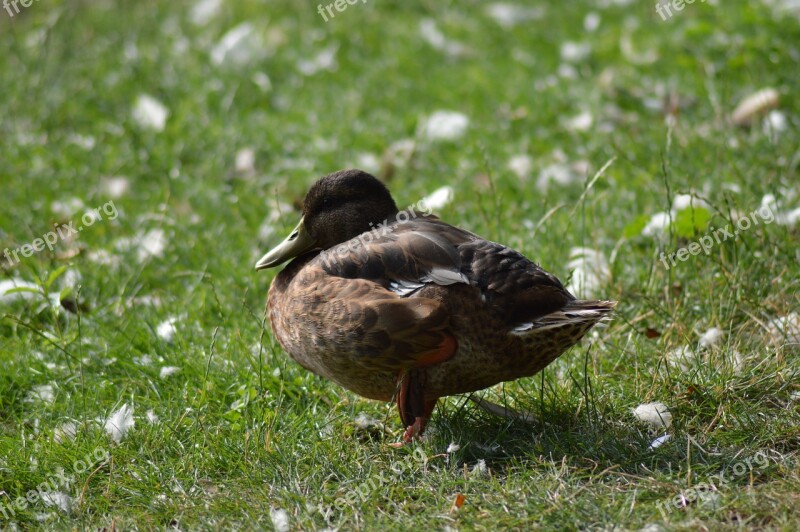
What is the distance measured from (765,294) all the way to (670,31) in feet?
10.8

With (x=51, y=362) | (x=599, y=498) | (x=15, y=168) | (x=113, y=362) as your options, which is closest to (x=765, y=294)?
(x=599, y=498)

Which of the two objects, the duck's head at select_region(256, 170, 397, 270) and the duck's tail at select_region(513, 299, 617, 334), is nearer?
the duck's tail at select_region(513, 299, 617, 334)

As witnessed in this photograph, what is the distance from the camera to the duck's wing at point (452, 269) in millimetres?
3299

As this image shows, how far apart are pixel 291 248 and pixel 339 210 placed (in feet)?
0.80

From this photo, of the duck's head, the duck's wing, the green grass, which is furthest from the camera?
the duck's head

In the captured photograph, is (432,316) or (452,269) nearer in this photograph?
(432,316)

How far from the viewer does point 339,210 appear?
3.86 meters

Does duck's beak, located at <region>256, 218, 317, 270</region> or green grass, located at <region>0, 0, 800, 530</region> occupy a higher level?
duck's beak, located at <region>256, 218, 317, 270</region>

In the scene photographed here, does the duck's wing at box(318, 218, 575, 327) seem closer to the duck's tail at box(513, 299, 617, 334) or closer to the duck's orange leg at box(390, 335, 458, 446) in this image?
the duck's tail at box(513, 299, 617, 334)

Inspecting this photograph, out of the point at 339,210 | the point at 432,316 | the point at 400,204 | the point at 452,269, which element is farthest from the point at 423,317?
the point at 400,204

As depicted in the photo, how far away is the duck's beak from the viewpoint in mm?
3895

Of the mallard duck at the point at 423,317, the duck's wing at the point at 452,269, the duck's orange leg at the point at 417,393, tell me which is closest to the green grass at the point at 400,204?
the duck's orange leg at the point at 417,393

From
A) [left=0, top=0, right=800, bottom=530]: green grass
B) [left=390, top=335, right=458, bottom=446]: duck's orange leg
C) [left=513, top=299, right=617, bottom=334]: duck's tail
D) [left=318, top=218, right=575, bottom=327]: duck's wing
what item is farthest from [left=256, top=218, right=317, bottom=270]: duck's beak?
[left=513, top=299, right=617, bottom=334]: duck's tail

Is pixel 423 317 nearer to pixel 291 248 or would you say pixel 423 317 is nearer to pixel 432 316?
pixel 432 316
